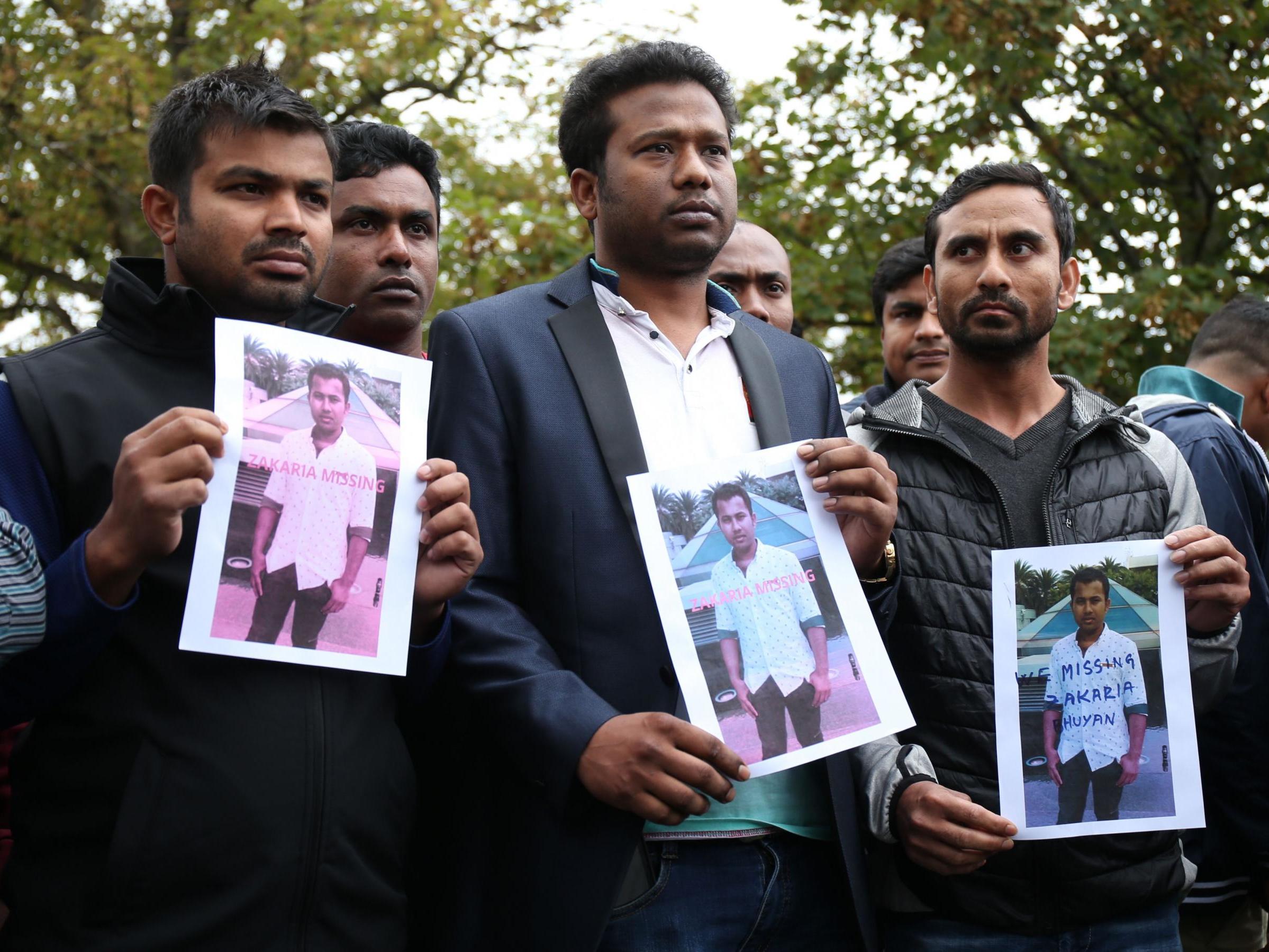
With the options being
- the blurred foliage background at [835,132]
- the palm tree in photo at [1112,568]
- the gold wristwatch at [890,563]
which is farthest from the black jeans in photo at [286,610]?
the blurred foliage background at [835,132]

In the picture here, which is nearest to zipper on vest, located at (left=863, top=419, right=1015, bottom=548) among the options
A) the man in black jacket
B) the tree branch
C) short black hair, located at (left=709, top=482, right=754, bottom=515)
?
short black hair, located at (left=709, top=482, right=754, bottom=515)

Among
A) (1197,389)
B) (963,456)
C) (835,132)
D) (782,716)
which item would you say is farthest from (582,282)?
(835,132)

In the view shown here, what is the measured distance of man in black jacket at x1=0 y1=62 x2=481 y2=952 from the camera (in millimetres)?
2182

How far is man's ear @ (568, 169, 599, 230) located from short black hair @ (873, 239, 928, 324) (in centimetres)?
261

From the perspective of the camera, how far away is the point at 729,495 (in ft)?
8.33

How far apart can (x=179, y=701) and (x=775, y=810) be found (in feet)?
3.88

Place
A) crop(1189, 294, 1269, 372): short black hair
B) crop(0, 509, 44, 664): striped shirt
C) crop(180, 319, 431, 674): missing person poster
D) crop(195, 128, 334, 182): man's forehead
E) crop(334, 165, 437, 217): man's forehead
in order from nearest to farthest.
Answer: crop(0, 509, 44, 664): striped shirt, crop(180, 319, 431, 674): missing person poster, crop(195, 128, 334, 182): man's forehead, crop(334, 165, 437, 217): man's forehead, crop(1189, 294, 1269, 372): short black hair

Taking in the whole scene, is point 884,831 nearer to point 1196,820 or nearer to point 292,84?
point 1196,820

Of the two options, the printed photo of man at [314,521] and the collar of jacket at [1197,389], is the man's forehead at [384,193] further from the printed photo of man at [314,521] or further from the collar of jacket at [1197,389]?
the collar of jacket at [1197,389]

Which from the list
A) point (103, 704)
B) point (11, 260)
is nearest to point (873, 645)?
point (103, 704)

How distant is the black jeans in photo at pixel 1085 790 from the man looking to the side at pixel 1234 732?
3.88ft

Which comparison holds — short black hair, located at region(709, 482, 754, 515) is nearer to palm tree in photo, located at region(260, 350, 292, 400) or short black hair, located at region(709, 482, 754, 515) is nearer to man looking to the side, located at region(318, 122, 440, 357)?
palm tree in photo, located at region(260, 350, 292, 400)

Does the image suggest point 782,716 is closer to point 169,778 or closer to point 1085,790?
point 1085,790

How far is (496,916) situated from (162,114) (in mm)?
1857
